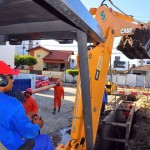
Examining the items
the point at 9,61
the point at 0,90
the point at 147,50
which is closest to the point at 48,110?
the point at 9,61

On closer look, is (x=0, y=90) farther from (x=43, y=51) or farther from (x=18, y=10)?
(x=43, y=51)

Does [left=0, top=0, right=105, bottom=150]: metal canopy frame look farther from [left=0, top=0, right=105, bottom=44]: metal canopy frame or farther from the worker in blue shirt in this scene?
the worker in blue shirt

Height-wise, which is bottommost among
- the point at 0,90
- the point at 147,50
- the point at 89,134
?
the point at 89,134

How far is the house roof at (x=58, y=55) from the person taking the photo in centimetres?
4888

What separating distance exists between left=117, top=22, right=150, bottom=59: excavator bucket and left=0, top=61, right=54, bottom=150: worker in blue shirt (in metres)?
2.61

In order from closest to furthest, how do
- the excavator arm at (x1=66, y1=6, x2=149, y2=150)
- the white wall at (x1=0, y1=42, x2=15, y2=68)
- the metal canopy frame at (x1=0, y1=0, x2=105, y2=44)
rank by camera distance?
1. the metal canopy frame at (x1=0, y1=0, x2=105, y2=44)
2. the excavator arm at (x1=66, y1=6, x2=149, y2=150)
3. the white wall at (x1=0, y1=42, x2=15, y2=68)

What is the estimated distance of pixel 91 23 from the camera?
8.46 ft

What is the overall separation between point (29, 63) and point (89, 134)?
43496 mm

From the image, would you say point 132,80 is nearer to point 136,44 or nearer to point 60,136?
point 60,136

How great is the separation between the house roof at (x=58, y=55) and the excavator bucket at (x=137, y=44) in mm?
→ 43323

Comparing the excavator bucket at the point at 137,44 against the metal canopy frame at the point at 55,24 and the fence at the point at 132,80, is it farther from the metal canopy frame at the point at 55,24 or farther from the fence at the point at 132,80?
the fence at the point at 132,80

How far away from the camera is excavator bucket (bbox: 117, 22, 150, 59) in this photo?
4.46m

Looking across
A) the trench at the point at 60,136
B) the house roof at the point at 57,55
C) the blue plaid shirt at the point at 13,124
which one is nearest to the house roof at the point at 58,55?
the house roof at the point at 57,55

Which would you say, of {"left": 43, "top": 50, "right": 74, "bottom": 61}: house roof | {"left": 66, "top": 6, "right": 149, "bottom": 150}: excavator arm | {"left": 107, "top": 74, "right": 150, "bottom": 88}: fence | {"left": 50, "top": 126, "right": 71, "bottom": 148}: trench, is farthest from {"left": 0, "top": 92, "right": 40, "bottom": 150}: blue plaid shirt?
{"left": 43, "top": 50, "right": 74, "bottom": 61}: house roof
